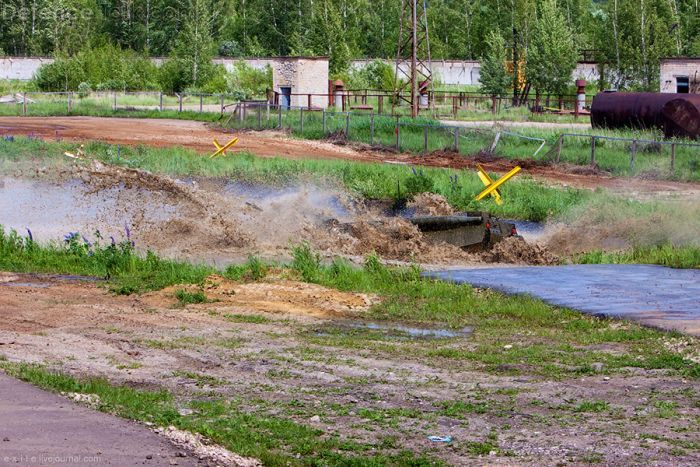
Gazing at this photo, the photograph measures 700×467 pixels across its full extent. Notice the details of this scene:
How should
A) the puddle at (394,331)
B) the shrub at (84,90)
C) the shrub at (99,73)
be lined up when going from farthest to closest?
the shrub at (99,73) → the shrub at (84,90) → the puddle at (394,331)

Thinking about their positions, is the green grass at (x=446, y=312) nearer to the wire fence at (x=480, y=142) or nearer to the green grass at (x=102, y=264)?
the green grass at (x=102, y=264)

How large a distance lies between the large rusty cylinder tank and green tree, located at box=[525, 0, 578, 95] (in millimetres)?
28339

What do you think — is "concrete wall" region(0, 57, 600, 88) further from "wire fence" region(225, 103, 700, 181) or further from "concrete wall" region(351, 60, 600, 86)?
"wire fence" region(225, 103, 700, 181)

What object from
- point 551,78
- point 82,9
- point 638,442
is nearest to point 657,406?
point 638,442

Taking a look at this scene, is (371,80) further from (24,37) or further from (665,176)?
(665,176)

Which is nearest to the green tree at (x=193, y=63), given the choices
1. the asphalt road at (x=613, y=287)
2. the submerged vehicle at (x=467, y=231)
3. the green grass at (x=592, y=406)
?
the submerged vehicle at (x=467, y=231)

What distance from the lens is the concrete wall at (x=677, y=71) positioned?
2442 inches

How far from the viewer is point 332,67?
→ 86.2m

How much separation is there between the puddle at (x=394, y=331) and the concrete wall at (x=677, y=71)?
49884 millimetres

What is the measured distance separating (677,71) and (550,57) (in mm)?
15025

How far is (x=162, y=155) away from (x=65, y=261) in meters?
18.2

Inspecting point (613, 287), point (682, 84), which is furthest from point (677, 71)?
point (613, 287)

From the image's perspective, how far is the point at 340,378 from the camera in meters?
12.0

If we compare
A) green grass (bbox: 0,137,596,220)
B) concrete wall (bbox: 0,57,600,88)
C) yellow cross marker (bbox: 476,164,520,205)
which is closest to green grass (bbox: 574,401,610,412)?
yellow cross marker (bbox: 476,164,520,205)
